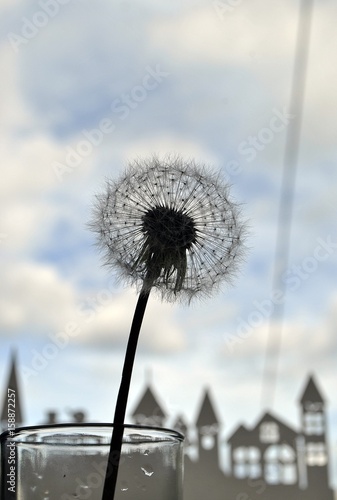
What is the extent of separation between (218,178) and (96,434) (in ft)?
0.82

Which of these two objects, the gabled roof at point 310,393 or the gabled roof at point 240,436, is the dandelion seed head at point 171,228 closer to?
the gabled roof at point 240,436

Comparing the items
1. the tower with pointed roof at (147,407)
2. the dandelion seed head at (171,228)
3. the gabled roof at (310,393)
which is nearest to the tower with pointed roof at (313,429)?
the gabled roof at (310,393)

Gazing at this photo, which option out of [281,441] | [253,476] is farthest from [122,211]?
[281,441]

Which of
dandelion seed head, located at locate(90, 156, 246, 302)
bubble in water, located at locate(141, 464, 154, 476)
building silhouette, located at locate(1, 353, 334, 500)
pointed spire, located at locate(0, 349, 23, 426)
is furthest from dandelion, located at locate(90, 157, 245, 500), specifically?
building silhouette, located at locate(1, 353, 334, 500)

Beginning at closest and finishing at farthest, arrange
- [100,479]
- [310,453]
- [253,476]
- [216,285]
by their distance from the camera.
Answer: [100,479], [216,285], [253,476], [310,453]

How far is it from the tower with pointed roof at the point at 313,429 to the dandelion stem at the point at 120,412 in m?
12.3

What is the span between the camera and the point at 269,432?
42.0 feet

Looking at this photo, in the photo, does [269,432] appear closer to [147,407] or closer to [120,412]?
[147,407]

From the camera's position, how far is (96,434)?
577 millimetres

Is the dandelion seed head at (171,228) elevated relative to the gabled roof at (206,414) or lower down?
lower down

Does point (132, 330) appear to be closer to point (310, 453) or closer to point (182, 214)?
point (182, 214)

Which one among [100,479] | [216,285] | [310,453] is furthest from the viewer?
[310,453]

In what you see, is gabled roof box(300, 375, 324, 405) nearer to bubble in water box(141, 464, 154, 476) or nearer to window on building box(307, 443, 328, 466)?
window on building box(307, 443, 328, 466)

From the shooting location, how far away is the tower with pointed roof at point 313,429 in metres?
12.3
